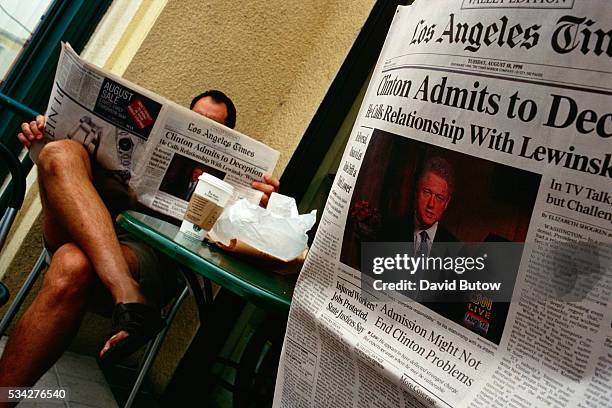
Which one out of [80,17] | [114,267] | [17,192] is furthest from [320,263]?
[80,17]

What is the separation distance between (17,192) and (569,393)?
115cm

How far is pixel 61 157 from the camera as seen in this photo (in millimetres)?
1080

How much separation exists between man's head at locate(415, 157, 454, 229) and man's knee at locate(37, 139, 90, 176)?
884mm

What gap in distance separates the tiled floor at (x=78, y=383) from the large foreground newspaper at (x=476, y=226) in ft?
3.66

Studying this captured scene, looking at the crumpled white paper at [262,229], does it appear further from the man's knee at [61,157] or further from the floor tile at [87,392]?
the floor tile at [87,392]

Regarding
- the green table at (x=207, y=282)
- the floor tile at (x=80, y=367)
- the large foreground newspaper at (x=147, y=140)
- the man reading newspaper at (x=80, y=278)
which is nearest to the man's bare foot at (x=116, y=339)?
the man reading newspaper at (x=80, y=278)

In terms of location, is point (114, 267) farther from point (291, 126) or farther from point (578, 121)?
point (291, 126)

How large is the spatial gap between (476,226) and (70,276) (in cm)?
83

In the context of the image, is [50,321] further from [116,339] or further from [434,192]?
[434,192]

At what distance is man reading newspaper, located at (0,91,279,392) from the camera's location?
34.6 inches

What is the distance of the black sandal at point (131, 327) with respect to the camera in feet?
2.59

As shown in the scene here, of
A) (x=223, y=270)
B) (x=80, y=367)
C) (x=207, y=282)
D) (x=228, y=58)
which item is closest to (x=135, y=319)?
(x=207, y=282)

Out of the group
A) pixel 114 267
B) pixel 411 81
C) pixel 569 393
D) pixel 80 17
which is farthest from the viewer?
pixel 80 17

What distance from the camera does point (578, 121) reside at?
39 centimetres
